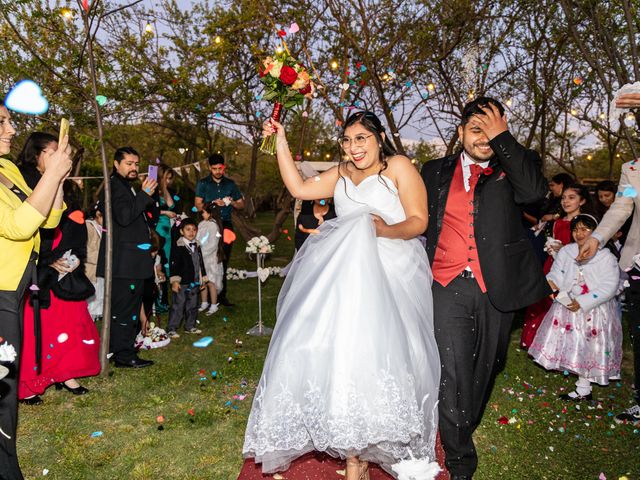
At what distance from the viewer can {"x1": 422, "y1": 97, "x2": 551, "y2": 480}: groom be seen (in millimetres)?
3350

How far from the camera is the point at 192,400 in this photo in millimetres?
4961

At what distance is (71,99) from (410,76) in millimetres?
6721

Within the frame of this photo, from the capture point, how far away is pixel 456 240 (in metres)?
3.46

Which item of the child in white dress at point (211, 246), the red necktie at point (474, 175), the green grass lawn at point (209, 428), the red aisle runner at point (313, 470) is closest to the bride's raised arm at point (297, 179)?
the red necktie at point (474, 175)

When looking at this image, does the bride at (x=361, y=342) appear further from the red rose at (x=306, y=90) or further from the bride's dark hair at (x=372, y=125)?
the red rose at (x=306, y=90)

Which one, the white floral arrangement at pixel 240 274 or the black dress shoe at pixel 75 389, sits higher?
the white floral arrangement at pixel 240 274

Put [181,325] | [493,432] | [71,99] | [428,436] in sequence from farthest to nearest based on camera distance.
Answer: [71,99], [181,325], [493,432], [428,436]

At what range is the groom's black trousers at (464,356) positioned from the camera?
341cm

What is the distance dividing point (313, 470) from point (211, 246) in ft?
17.9

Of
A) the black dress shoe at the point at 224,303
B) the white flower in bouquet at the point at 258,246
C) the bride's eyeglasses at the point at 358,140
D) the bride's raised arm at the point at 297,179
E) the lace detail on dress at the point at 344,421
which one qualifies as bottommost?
the black dress shoe at the point at 224,303

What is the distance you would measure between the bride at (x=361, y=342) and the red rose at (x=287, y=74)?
57 cm

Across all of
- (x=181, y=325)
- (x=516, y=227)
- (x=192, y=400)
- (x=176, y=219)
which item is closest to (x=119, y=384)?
(x=192, y=400)

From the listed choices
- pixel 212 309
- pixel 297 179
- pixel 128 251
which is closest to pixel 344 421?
pixel 297 179

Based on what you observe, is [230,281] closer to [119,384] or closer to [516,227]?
[119,384]
